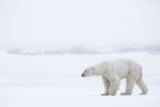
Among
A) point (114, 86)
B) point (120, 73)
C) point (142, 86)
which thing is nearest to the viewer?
point (114, 86)

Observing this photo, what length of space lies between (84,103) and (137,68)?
8.64 feet

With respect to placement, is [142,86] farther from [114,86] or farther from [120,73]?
[114,86]

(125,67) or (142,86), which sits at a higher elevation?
(125,67)

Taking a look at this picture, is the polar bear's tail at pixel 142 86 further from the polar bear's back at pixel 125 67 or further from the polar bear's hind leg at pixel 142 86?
the polar bear's back at pixel 125 67

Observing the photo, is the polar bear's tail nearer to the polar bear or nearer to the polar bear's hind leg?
the polar bear's hind leg

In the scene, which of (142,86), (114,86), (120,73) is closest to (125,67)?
(120,73)

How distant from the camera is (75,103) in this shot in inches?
248

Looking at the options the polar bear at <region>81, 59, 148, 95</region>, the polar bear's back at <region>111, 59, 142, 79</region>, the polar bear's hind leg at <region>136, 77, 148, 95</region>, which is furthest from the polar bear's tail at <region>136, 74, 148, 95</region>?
the polar bear's back at <region>111, 59, 142, 79</region>

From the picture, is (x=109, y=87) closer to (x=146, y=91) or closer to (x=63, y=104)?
(x=146, y=91)

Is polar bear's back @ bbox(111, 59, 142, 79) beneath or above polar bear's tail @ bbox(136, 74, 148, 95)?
above

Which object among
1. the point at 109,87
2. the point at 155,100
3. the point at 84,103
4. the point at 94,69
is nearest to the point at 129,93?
the point at 109,87

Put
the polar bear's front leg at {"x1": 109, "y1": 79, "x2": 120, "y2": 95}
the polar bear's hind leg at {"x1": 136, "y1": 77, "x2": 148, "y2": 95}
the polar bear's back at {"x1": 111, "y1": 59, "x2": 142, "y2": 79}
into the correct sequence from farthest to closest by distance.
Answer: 1. the polar bear's hind leg at {"x1": 136, "y1": 77, "x2": 148, "y2": 95}
2. the polar bear's back at {"x1": 111, "y1": 59, "x2": 142, "y2": 79}
3. the polar bear's front leg at {"x1": 109, "y1": 79, "x2": 120, "y2": 95}

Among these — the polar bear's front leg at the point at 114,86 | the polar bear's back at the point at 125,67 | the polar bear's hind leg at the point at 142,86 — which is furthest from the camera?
the polar bear's hind leg at the point at 142,86

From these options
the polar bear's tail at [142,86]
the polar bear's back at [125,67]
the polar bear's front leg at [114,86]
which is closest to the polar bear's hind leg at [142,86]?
the polar bear's tail at [142,86]
